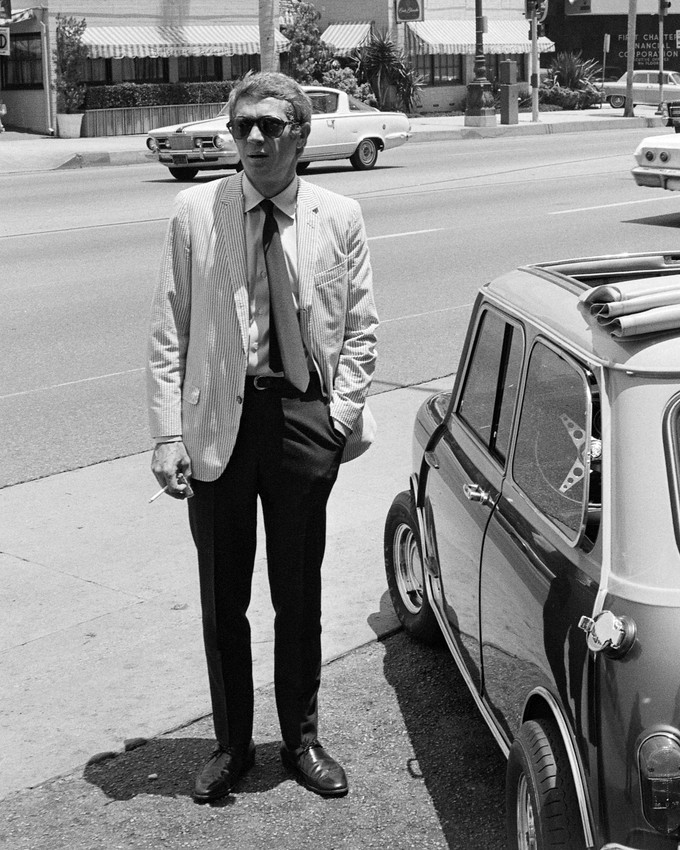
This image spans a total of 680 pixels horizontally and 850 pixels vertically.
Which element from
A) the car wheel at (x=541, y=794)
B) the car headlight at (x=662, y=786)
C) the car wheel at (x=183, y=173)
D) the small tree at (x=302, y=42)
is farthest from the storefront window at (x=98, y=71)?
the car headlight at (x=662, y=786)

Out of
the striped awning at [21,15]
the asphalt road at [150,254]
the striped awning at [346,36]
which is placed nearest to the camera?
the asphalt road at [150,254]

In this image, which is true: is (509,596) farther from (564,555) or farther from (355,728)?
(355,728)

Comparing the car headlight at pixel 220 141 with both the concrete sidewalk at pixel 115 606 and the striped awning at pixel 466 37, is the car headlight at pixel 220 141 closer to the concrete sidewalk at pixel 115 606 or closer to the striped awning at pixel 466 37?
the concrete sidewalk at pixel 115 606

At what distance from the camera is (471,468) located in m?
3.76

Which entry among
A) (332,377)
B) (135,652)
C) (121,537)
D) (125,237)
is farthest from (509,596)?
(125,237)

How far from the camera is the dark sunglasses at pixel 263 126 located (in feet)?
10.8

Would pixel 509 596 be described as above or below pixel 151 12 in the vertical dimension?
below

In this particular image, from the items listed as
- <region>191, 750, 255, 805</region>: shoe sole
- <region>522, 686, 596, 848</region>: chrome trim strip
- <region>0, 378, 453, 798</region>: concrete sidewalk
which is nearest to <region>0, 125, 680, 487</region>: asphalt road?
<region>0, 378, 453, 798</region>: concrete sidewalk

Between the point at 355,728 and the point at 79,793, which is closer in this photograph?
the point at 79,793

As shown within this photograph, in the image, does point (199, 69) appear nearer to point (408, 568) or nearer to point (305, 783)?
point (408, 568)

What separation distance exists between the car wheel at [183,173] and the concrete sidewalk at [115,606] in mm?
16275

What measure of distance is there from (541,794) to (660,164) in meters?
13.7

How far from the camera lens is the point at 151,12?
3641 centimetres

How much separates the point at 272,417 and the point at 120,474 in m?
3.56
